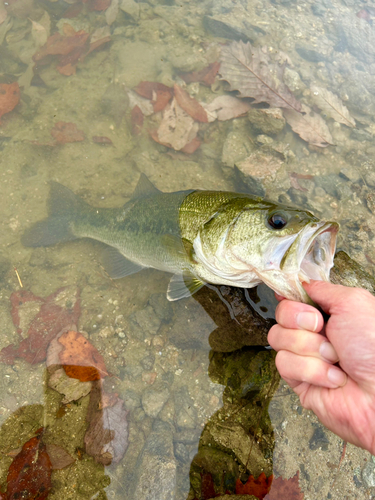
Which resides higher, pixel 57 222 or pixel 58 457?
pixel 57 222

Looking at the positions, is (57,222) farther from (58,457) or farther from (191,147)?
(58,457)

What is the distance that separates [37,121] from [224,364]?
16.7ft

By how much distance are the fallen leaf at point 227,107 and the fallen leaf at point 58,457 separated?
5.34m

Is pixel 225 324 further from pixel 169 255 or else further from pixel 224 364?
pixel 169 255

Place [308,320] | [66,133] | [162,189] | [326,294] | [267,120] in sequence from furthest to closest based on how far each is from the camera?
[66,133]
[267,120]
[162,189]
[326,294]
[308,320]

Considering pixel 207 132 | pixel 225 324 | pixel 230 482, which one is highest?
pixel 207 132

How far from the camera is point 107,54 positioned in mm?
6281

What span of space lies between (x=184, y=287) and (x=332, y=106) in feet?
15.9

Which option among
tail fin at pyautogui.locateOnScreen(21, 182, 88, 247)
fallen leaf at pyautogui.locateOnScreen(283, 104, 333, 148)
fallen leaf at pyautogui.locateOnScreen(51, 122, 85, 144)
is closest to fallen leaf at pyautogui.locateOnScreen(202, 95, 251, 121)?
fallen leaf at pyautogui.locateOnScreen(283, 104, 333, 148)

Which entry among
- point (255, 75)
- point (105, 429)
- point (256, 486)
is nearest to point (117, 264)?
point (105, 429)

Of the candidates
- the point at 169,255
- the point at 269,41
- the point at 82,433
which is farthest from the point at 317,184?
the point at 82,433

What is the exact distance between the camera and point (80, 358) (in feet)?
12.1

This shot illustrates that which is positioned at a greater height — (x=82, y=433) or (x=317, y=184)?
(x=317, y=184)

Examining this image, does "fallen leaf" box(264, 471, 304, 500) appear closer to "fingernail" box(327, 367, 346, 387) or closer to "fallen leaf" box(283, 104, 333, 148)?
"fingernail" box(327, 367, 346, 387)
